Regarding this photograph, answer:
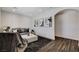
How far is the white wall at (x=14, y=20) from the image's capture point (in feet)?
4.82

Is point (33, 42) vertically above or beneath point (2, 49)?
above

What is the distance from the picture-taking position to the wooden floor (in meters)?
1.49

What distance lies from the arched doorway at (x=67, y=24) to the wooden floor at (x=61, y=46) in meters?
0.09

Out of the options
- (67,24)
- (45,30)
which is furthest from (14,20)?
(67,24)

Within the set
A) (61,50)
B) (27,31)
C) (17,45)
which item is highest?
(27,31)

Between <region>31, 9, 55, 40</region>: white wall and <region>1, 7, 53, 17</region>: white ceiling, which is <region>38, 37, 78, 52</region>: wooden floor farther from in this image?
<region>1, 7, 53, 17</region>: white ceiling

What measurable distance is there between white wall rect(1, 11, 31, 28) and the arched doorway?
551 mm

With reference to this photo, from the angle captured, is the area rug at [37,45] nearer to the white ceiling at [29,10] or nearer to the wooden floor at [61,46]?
the wooden floor at [61,46]

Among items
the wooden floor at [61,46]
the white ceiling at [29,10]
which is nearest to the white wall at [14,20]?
the white ceiling at [29,10]

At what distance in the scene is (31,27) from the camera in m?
1.58

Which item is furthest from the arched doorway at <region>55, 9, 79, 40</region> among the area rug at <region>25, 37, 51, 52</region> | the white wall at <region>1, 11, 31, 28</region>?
the white wall at <region>1, 11, 31, 28</region>

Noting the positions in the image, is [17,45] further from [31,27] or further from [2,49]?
[31,27]
